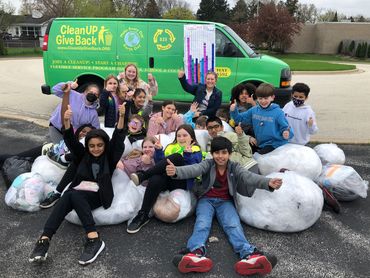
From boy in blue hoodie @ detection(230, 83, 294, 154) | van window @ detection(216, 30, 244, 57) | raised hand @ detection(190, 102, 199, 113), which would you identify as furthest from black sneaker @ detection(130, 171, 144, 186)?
van window @ detection(216, 30, 244, 57)

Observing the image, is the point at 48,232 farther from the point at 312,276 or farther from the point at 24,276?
the point at 312,276

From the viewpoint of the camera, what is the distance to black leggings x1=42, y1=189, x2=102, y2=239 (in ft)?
10.5

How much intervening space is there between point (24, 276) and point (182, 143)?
193 centimetres

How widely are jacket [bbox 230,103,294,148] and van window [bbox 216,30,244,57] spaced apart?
3.86m

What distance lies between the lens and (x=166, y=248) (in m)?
3.31

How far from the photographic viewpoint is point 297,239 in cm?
348

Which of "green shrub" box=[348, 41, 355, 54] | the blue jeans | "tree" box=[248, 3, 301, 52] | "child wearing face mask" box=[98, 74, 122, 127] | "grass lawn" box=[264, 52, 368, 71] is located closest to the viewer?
the blue jeans

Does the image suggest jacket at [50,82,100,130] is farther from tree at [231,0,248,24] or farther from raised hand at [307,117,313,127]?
tree at [231,0,248,24]

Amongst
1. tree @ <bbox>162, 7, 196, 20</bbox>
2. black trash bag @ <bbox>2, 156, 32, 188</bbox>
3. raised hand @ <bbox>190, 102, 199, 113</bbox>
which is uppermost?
tree @ <bbox>162, 7, 196, 20</bbox>

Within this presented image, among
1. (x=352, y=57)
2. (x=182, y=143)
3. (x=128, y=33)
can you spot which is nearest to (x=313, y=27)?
(x=352, y=57)

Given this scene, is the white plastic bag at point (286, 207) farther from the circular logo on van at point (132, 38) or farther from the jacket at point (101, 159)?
the circular logo on van at point (132, 38)

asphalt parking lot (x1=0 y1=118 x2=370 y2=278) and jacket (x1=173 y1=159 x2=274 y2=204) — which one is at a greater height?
jacket (x1=173 y1=159 x2=274 y2=204)

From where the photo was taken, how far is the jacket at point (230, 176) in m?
3.43

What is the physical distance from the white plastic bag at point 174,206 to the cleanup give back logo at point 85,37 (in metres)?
5.50
